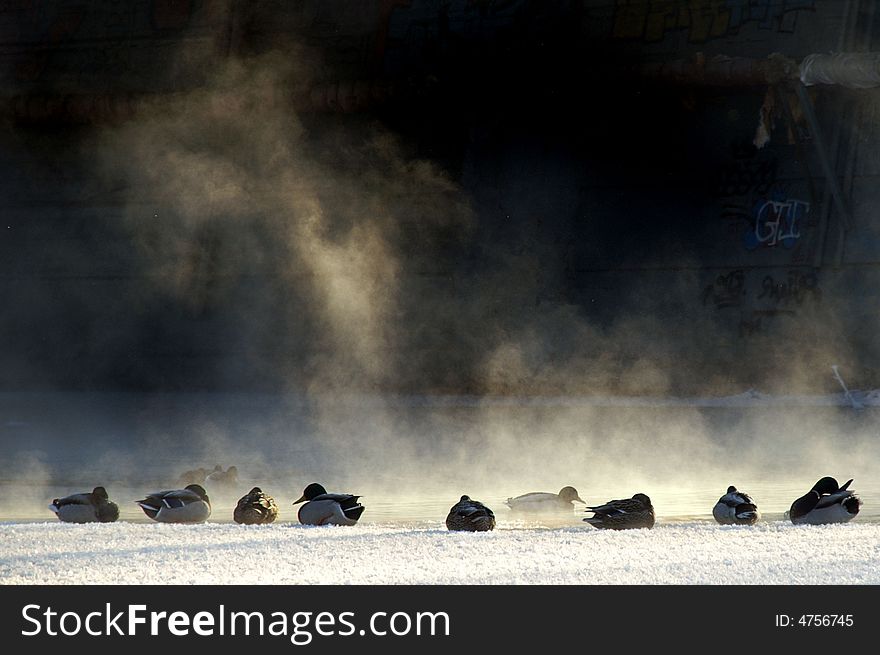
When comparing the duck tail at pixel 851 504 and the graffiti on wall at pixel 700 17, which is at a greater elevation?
the graffiti on wall at pixel 700 17

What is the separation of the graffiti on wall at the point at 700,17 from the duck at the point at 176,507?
11629mm

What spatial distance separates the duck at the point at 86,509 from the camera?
8219mm

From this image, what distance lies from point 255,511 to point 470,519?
1.49 meters

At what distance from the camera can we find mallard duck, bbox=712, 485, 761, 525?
25.6ft

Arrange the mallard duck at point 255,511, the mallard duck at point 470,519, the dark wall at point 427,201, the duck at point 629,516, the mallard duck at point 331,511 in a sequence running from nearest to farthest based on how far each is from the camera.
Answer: the mallard duck at point 470,519 < the duck at point 629,516 < the mallard duck at point 331,511 < the mallard duck at point 255,511 < the dark wall at point 427,201

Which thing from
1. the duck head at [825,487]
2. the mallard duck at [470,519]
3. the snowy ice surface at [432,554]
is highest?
the duck head at [825,487]

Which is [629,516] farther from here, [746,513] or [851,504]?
[851,504]

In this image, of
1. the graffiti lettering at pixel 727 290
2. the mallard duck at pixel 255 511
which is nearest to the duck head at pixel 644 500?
the mallard duck at pixel 255 511

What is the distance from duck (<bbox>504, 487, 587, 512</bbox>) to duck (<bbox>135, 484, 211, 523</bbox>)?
2.24 meters

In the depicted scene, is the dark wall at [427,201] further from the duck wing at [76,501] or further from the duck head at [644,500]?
the duck wing at [76,501]

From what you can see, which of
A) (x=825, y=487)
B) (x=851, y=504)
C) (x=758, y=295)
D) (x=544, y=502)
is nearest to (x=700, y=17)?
(x=758, y=295)

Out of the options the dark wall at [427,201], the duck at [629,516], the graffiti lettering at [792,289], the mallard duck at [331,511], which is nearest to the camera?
the duck at [629,516]

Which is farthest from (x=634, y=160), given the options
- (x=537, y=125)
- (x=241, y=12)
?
(x=241, y=12)

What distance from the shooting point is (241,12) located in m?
20.6
